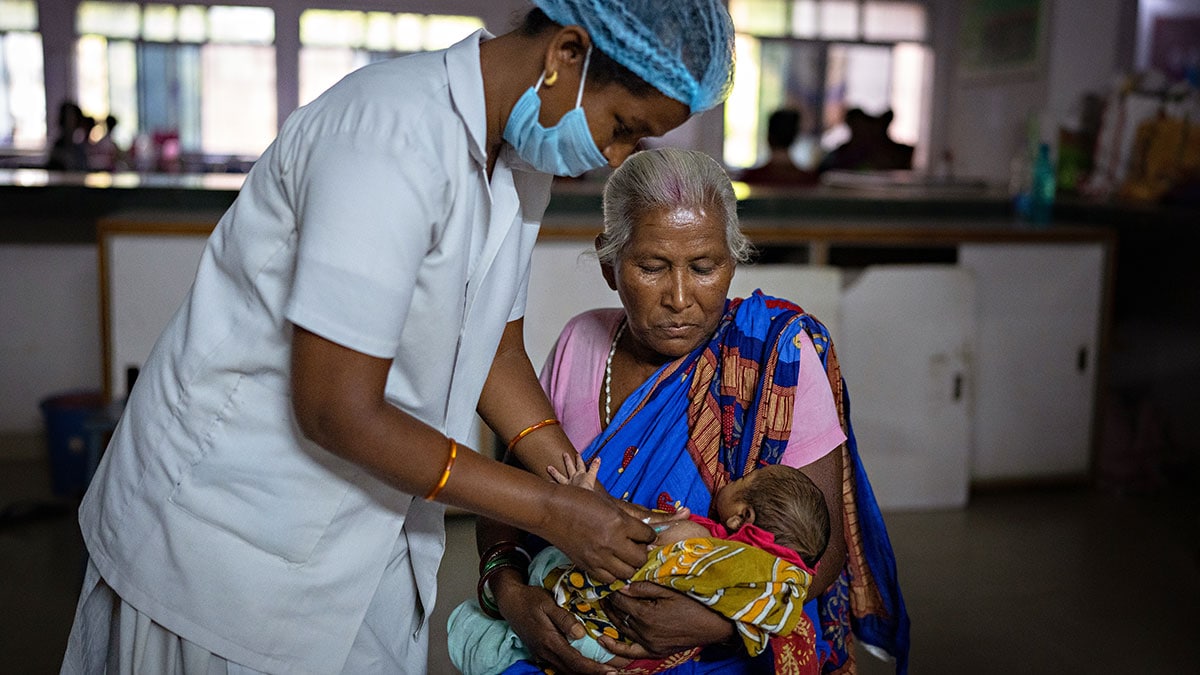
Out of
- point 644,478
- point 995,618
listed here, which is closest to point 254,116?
point 995,618

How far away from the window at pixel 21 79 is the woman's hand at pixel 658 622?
9.73m

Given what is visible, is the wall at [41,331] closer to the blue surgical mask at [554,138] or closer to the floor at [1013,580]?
the floor at [1013,580]

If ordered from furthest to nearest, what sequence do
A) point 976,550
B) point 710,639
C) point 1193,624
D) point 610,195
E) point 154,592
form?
point 976,550 < point 1193,624 < point 610,195 < point 710,639 < point 154,592

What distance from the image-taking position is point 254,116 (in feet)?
33.4

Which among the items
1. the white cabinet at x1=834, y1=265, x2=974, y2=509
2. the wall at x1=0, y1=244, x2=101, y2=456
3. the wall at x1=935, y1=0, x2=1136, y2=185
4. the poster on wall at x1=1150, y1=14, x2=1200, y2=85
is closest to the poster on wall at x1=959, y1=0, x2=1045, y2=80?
the wall at x1=935, y1=0, x2=1136, y2=185

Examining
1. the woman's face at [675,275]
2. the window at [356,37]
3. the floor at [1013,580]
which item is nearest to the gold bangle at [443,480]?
the woman's face at [675,275]

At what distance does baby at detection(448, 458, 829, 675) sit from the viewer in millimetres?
1457

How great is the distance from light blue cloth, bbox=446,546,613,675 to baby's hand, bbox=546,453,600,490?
110 millimetres

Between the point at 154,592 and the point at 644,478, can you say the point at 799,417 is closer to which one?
the point at 644,478

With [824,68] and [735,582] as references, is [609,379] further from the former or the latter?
[824,68]

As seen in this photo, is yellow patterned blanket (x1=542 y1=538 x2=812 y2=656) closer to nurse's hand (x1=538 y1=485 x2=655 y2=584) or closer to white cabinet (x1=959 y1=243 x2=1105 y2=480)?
nurse's hand (x1=538 y1=485 x2=655 y2=584)

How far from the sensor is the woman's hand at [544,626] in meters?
1.58

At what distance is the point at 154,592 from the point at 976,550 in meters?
3.10

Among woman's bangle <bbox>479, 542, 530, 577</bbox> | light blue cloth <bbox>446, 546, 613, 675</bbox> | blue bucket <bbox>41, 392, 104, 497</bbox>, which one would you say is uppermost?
woman's bangle <bbox>479, 542, 530, 577</bbox>
